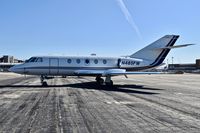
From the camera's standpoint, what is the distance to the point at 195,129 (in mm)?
8305

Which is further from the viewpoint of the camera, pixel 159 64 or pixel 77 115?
pixel 159 64

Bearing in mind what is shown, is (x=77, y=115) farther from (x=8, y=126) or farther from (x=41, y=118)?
(x=8, y=126)

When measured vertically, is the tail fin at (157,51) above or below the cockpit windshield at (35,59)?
above

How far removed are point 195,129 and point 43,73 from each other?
811 inches

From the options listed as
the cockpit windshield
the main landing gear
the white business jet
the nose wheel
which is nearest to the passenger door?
the white business jet

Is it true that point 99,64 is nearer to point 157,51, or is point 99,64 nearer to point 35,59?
point 157,51

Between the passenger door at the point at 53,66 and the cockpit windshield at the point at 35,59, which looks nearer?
the cockpit windshield at the point at 35,59

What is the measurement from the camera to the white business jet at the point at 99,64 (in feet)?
87.9

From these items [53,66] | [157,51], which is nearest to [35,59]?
[53,66]

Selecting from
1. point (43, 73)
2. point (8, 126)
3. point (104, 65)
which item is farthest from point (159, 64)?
point (8, 126)

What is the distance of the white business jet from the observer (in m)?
26.8

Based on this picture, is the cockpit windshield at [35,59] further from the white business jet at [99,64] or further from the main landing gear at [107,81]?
the main landing gear at [107,81]

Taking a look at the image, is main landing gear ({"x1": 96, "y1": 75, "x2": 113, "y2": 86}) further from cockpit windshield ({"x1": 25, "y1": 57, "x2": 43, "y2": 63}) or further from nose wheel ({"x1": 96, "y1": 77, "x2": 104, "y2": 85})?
cockpit windshield ({"x1": 25, "y1": 57, "x2": 43, "y2": 63})

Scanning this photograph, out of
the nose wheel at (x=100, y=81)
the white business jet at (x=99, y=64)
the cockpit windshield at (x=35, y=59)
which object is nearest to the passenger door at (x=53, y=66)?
the white business jet at (x=99, y=64)
